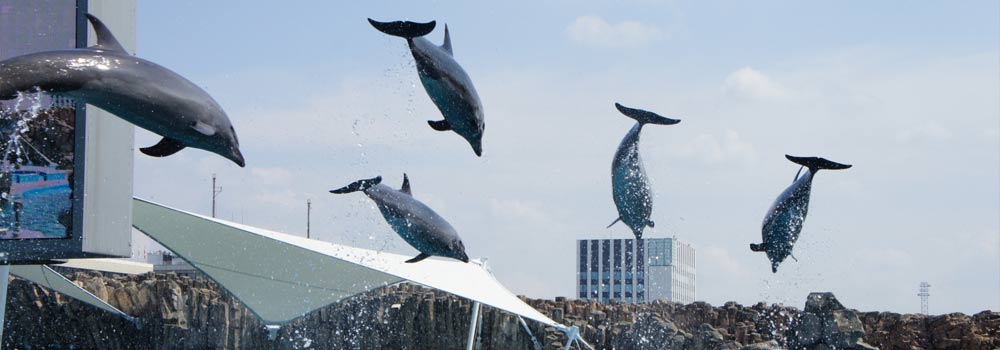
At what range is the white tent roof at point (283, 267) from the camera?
1396cm

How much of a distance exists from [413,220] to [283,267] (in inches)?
266

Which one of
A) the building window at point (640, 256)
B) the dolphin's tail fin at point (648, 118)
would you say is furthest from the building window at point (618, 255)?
the dolphin's tail fin at point (648, 118)

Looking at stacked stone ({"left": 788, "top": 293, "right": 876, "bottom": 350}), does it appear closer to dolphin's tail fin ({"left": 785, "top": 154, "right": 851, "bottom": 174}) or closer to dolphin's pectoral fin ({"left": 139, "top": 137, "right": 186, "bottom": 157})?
dolphin's tail fin ({"left": 785, "top": 154, "right": 851, "bottom": 174})

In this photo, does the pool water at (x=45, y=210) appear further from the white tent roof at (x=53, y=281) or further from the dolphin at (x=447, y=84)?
the white tent roof at (x=53, y=281)

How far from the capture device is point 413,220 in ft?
26.1

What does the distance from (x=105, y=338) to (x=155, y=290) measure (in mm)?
1427

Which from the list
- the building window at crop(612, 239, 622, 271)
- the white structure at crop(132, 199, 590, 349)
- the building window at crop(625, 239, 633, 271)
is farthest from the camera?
the building window at crop(625, 239, 633, 271)

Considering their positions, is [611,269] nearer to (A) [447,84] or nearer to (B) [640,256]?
(B) [640,256]

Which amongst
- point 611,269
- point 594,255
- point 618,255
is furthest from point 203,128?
point 611,269

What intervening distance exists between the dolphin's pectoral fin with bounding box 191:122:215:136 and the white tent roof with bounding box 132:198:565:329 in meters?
8.17

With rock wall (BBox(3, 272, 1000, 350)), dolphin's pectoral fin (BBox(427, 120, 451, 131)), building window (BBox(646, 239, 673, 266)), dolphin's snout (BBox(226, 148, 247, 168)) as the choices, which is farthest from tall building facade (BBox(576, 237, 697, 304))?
dolphin's snout (BBox(226, 148, 247, 168))

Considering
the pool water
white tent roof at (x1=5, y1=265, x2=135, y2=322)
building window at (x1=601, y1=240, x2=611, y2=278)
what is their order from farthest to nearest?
1. building window at (x1=601, y1=240, x2=611, y2=278)
2. white tent roof at (x1=5, y1=265, x2=135, y2=322)
3. the pool water

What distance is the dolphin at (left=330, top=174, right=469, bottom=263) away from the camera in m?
7.86

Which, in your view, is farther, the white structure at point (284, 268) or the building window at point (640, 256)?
the building window at point (640, 256)
